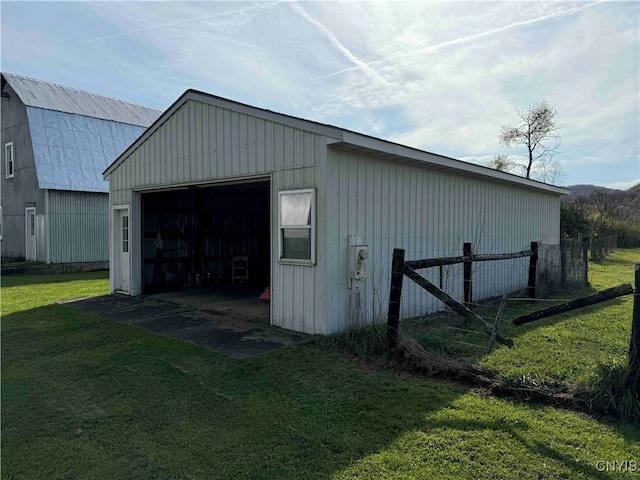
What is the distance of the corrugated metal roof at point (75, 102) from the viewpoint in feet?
58.6

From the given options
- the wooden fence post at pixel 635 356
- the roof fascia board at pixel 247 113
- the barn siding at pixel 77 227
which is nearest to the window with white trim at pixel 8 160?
the barn siding at pixel 77 227

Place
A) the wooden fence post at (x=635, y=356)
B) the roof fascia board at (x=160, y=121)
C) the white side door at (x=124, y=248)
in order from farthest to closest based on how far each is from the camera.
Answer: the white side door at (x=124, y=248), the roof fascia board at (x=160, y=121), the wooden fence post at (x=635, y=356)

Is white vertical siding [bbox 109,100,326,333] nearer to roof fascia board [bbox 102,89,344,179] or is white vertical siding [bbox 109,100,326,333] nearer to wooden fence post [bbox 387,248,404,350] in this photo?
roof fascia board [bbox 102,89,344,179]

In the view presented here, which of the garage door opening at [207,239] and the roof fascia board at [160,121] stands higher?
the roof fascia board at [160,121]

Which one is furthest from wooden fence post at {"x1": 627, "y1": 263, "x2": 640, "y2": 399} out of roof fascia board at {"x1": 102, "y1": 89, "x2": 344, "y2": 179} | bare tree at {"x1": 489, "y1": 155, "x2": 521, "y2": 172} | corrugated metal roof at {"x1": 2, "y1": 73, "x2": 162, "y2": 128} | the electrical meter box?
bare tree at {"x1": 489, "y1": 155, "x2": 521, "y2": 172}

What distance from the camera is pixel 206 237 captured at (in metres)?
12.8

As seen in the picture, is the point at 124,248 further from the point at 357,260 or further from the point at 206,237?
the point at 357,260

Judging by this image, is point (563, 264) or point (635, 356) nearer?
point (635, 356)

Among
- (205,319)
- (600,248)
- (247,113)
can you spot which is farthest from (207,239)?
(600,248)

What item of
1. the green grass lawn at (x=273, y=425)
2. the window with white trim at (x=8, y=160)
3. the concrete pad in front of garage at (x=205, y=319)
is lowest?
the green grass lawn at (x=273, y=425)

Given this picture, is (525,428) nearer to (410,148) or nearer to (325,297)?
(325,297)

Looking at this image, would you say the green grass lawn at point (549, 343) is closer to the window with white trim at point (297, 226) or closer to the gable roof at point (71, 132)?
the window with white trim at point (297, 226)

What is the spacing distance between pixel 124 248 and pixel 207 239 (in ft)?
8.90

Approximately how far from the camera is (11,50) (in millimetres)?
8961
